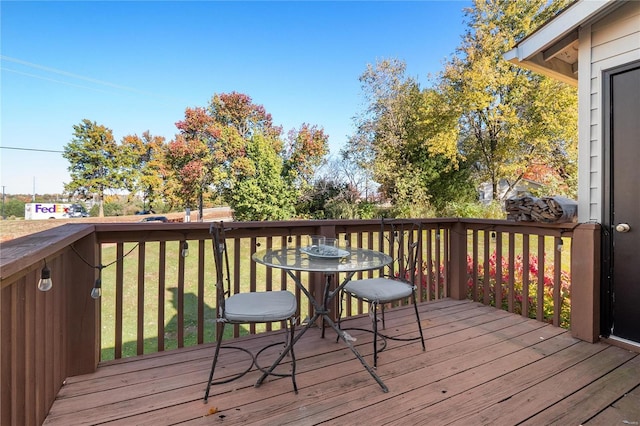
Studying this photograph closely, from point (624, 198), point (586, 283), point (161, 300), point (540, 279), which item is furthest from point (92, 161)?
point (624, 198)

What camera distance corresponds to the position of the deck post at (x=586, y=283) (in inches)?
90.5

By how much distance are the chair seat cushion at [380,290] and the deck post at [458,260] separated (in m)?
1.29

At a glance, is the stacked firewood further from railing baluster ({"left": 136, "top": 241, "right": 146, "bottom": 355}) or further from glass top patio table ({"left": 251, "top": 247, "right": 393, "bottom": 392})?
railing baluster ({"left": 136, "top": 241, "right": 146, "bottom": 355})

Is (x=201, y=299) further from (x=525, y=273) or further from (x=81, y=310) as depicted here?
(x=525, y=273)

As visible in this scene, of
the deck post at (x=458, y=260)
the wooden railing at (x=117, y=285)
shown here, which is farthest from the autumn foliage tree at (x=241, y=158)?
the deck post at (x=458, y=260)

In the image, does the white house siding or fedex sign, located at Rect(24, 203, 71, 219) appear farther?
fedex sign, located at Rect(24, 203, 71, 219)

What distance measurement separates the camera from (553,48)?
2830mm

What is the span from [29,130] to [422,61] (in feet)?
55.5

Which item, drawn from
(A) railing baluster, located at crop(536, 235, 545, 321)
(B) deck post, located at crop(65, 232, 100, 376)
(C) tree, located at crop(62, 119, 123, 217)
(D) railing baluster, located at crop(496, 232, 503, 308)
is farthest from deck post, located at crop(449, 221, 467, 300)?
(C) tree, located at crop(62, 119, 123, 217)

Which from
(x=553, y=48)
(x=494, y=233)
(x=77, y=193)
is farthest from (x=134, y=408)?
(x=77, y=193)

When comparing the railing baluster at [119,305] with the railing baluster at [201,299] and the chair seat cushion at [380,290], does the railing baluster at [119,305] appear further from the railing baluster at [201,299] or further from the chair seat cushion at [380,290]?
the chair seat cushion at [380,290]

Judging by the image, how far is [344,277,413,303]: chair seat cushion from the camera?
2015mm

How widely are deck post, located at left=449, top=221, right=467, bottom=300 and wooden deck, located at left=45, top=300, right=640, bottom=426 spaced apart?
0.99 meters

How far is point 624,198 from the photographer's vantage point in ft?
7.31
